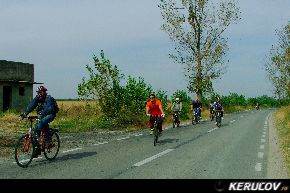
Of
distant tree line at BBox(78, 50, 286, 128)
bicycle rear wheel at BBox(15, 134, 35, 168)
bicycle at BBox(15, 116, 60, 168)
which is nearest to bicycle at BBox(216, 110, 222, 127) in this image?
distant tree line at BBox(78, 50, 286, 128)

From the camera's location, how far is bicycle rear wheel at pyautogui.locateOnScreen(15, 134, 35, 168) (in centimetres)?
1012

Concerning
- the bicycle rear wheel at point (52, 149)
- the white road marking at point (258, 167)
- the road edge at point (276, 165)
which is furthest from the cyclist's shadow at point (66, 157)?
the road edge at point (276, 165)

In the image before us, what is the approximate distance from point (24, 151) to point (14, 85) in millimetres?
27414

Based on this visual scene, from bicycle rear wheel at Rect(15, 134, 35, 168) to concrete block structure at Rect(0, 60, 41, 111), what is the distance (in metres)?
25.4

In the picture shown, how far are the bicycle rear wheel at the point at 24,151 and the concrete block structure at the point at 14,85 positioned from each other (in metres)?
25.4

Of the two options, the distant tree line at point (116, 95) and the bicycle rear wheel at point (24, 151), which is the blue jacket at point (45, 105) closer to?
the bicycle rear wheel at point (24, 151)

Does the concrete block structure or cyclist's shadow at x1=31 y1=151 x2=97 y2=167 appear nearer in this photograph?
cyclist's shadow at x1=31 y1=151 x2=97 y2=167

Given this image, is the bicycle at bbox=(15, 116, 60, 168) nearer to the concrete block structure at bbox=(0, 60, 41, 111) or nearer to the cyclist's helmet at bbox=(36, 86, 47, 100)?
the cyclist's helmet at bbox=(36, 86, 47, 100)

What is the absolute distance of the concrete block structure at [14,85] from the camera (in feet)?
117

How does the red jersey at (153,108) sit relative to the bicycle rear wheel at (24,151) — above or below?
above
